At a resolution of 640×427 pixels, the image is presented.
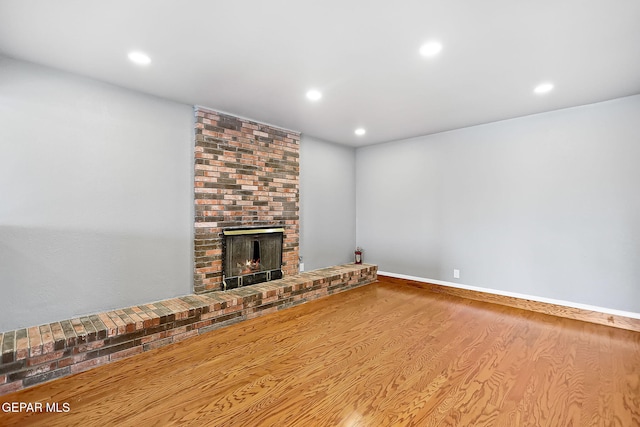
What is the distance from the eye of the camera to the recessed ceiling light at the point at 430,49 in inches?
88.6

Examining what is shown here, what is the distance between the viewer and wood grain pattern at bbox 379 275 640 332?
3.22 m

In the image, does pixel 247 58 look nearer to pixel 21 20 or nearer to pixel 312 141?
pixel 21 20

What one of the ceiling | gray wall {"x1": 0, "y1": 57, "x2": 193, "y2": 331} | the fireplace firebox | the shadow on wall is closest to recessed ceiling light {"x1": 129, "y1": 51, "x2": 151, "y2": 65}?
the ceiling

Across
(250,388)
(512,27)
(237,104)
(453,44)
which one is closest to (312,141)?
(237,104)

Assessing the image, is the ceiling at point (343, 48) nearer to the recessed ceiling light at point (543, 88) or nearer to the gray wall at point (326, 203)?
the recessed ceiling light at point (543, 88)

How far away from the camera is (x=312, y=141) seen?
5.07 meters

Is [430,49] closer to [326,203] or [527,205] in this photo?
[527,205]

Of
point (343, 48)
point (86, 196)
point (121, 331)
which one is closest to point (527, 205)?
point (343, 48)

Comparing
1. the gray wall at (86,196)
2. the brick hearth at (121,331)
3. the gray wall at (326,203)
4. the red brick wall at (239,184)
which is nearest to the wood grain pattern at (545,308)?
the gray wall at (326,203)

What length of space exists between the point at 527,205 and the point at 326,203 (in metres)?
2.99

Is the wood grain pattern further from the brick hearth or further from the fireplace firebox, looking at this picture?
the fireplace firebox

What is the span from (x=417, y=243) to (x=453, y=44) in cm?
330

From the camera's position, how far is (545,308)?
145 inches

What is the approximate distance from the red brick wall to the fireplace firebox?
3.9 inches
